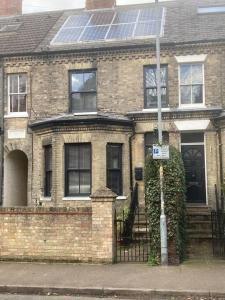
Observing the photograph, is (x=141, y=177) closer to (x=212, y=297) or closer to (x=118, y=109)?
(x=118, y=109)

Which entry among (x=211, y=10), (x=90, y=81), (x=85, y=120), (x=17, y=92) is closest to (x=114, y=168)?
(x=85, y=120)

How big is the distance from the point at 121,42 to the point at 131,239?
8.35m

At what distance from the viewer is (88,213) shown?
10.9 m

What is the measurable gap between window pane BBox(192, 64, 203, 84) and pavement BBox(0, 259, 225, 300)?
8.14 meters

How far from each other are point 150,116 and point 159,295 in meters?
9.42

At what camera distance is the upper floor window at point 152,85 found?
55.8ft

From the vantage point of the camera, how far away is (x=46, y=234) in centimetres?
1112

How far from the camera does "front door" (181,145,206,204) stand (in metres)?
16.5

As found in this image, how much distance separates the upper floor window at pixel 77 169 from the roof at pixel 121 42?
419cm

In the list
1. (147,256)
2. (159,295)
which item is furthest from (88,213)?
(159,295)

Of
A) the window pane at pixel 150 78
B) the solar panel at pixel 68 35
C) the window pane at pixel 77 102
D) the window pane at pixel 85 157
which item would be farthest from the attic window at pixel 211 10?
the window pane at pixel 85 157

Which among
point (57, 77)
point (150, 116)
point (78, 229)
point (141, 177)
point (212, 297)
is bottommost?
point (212, 297)

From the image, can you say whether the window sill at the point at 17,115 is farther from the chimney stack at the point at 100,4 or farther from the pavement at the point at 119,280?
the pavement at the point at 119,280

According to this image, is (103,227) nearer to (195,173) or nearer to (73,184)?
(73,184)
